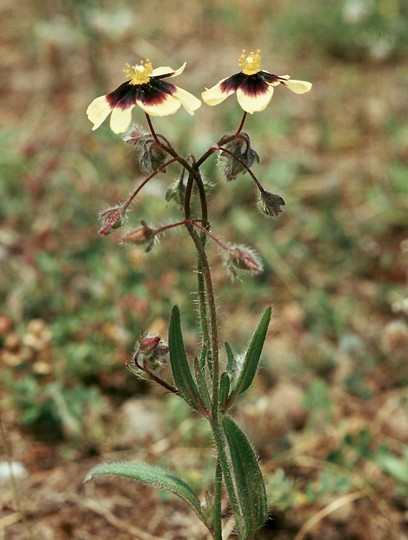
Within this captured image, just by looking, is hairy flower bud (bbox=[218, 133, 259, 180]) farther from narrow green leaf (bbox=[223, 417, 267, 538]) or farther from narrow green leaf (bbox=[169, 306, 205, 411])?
narrow green leaf (bbox=[223, 417, 267, 538])

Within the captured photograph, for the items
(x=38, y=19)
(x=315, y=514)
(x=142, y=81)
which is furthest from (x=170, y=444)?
(x=38, y=19)

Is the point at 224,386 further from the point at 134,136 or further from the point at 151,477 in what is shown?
the point at 134,136

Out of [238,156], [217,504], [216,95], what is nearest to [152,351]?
[217,504]

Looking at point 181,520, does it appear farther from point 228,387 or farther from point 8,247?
point 8,247

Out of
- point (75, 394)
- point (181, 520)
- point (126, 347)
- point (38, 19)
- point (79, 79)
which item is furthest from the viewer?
point (38, 19)

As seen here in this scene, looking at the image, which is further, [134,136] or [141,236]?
[134,136]

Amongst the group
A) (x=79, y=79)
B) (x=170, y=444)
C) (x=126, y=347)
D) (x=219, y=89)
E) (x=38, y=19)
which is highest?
(x=38, y=19)
